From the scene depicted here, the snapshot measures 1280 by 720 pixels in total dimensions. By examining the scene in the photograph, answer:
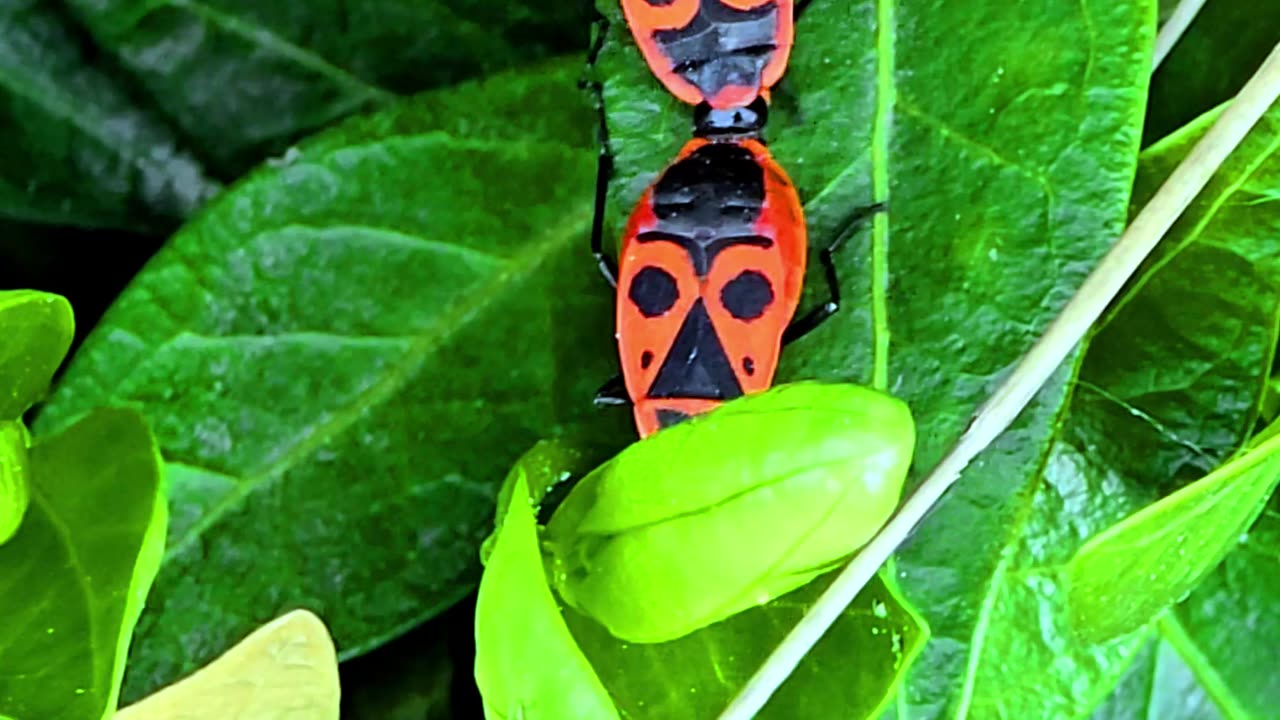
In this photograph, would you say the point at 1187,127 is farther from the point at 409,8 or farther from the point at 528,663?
the point at 409,8

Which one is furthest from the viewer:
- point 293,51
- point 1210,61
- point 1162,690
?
point 293,51

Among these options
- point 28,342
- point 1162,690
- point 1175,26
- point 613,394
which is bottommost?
point 1162,690

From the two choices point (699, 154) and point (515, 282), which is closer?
point (699, 154)

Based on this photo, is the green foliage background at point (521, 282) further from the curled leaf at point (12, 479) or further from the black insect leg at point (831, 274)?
the curled leaf at point (12, 479)

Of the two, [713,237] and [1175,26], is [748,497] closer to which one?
[713,237]

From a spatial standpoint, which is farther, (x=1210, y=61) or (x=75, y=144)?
(x=75, y=144)

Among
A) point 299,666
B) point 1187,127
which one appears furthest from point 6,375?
point 1187,127

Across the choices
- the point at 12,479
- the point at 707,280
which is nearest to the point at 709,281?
the point at 707,280

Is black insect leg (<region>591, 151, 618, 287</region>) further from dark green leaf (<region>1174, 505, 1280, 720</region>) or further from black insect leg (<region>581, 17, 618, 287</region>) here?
dark green leaf (<region>1174, 505, 1280, 720</region>)
